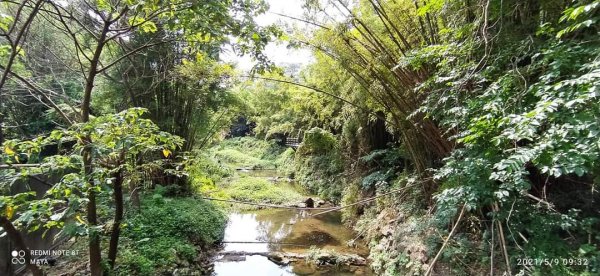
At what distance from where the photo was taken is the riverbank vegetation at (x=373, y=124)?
186cm

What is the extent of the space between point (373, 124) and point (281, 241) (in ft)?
10.6

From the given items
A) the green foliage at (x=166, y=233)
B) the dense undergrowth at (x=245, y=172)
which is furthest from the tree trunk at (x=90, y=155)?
the dense undergrowth at (x=245, y=172)

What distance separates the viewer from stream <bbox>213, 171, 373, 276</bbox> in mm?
4902

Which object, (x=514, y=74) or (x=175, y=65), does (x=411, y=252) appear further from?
(x=175, y=65)

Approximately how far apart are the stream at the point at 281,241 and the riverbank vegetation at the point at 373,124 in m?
0.46

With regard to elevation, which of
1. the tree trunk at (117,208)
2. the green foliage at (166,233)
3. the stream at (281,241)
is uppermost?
the tree trunk at (117,208)

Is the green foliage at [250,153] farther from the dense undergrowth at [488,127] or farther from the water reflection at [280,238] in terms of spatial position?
the dense undergrowth at [488,127]

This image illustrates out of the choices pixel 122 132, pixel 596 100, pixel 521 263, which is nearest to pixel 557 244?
pixel 521 263

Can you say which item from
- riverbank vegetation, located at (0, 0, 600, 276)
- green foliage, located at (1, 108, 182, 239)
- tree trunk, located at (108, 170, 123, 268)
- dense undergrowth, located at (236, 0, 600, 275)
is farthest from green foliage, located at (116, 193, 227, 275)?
dense undergrowth, located at (236, 0, 600, 275)

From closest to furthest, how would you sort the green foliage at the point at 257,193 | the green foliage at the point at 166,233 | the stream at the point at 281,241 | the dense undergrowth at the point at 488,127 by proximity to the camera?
the dense undergrowth at the point at 488,127 < the green foliage at the point at 166,233 < the stream at the point at 281,241 < the green foliage at the point at 257,193

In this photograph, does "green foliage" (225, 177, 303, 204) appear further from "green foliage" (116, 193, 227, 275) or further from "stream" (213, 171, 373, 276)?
"green foliage" (116, 193, 227, 275)

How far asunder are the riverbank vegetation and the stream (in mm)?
459

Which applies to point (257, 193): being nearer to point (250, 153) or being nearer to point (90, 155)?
point (90, 155)

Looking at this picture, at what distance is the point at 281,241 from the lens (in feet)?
20.6
